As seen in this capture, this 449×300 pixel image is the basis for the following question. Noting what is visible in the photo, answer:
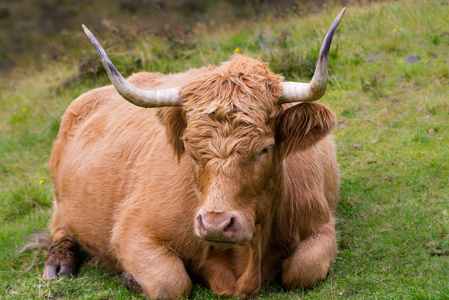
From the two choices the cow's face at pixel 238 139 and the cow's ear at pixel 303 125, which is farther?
the cow's ear at pixel 303 125

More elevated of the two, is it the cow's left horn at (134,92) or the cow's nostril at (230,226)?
the cow's left horn at (134,92)

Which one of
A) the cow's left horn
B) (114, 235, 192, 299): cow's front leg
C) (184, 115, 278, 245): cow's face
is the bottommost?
(114, 235, 192, 299): cow's front leg

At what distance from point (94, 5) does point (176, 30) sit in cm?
1140

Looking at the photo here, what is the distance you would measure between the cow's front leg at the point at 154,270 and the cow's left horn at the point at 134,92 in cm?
125

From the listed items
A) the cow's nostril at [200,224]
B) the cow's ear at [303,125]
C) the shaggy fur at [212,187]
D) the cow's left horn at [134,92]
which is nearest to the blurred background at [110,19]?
the shaggy fur at [212,187]

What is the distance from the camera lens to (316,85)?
3.75 m

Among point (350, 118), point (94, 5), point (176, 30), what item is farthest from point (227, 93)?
point (94, 5)

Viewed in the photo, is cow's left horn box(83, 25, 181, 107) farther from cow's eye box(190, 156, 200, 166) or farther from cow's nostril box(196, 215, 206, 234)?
cow's nostril box(196, 215, 206, 234)

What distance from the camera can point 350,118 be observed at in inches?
307

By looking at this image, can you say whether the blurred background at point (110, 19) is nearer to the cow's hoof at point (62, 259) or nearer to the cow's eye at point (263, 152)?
the cow's hoof at point (62, 259)

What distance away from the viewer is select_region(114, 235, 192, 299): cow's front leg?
455 cm

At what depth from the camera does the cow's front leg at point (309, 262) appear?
177 inches

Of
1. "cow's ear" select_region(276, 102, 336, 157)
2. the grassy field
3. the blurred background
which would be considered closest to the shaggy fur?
"cow's ear" select_region(276, 102, 336, 157)

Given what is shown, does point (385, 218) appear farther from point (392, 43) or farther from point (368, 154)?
point (392, 43)
